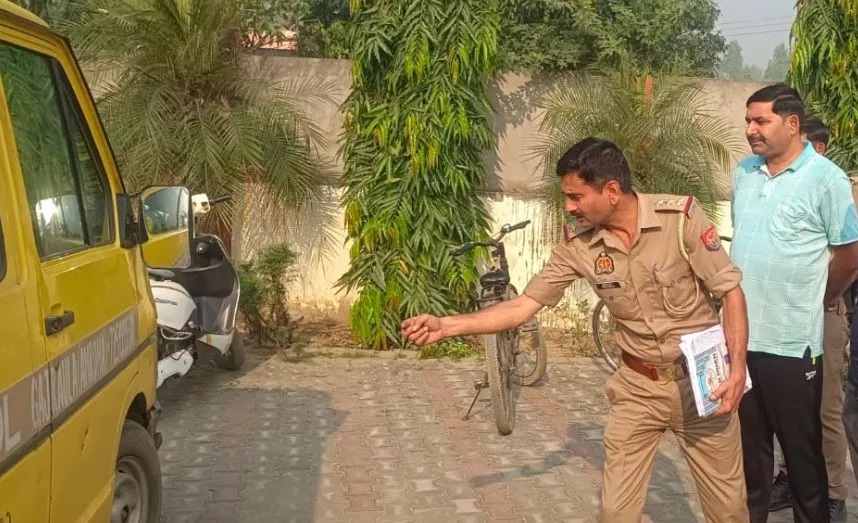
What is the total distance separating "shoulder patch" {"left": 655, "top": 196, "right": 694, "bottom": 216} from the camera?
3.33m

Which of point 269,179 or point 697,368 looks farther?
point 269,179

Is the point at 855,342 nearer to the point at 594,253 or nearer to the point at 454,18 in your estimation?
the point at 594,253

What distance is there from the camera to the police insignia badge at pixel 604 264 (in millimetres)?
3398

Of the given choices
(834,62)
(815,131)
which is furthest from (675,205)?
(834,62)

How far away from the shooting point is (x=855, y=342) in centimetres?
356

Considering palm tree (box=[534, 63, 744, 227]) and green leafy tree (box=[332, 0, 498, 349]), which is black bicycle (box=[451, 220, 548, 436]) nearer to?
green leafy tree (box=[332, 0, 498, 349])

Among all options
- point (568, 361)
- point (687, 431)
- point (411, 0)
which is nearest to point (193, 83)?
point (411, 0)

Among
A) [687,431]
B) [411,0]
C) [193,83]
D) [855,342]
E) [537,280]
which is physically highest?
[411,0]

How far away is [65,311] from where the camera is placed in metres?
2.85

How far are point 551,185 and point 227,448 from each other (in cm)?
411

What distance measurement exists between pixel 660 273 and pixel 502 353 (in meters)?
2.98

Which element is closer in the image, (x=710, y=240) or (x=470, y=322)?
(x=710, y=240)

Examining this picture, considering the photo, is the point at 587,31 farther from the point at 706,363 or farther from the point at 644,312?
the point at 706,363

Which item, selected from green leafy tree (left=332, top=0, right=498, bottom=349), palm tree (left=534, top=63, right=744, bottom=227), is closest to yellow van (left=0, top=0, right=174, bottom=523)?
green leafy tree (left=332, top=0, right=498, bottom=349)
